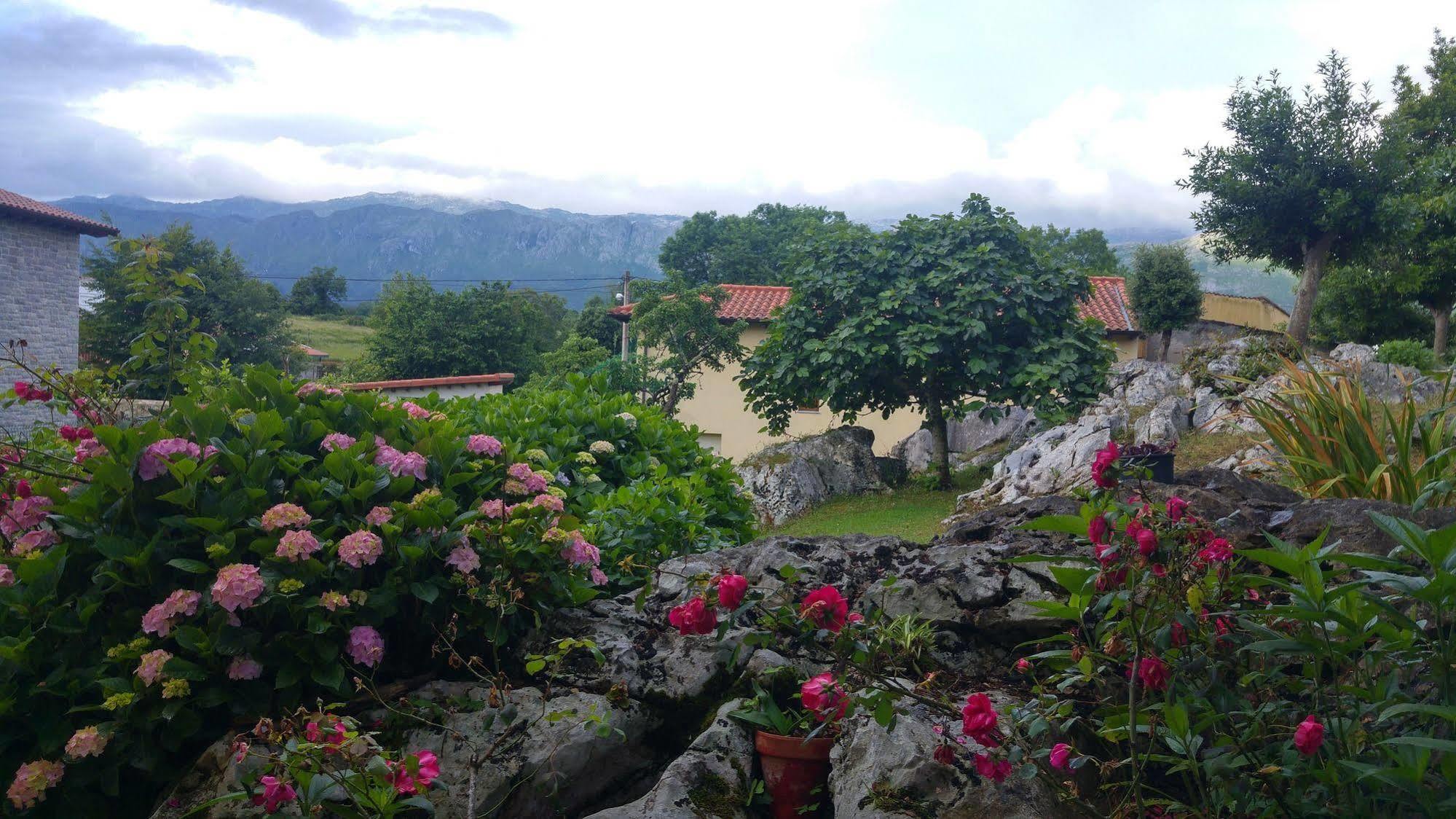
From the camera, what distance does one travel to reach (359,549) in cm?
269

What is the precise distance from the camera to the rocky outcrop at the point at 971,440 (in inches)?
719

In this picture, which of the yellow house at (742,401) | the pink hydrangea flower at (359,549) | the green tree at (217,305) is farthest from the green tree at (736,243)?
the pink hydrangea flower at (359,549)

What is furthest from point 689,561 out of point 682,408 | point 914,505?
point 682,408

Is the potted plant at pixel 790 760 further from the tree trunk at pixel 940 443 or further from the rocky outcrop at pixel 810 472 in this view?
the tree trunk at pixel 940 443

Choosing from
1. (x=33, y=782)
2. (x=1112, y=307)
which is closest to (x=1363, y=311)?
(x=1112, y=307)

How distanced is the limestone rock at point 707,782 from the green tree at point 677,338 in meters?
20.3

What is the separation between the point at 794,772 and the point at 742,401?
25224mm

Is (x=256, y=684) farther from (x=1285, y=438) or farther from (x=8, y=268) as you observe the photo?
(x=8, y=268)

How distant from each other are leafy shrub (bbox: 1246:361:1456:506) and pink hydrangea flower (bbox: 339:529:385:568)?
3993 millimetres

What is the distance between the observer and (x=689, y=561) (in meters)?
3.51

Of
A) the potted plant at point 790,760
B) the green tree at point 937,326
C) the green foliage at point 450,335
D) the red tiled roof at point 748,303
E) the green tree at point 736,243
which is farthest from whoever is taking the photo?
the green tree at point 736,243

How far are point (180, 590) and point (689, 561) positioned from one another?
170 centimetres

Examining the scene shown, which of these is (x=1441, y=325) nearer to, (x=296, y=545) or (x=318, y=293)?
(x=296, y=545)

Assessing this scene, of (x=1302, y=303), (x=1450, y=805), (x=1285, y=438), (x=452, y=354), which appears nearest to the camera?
(x=1450, y=805)
